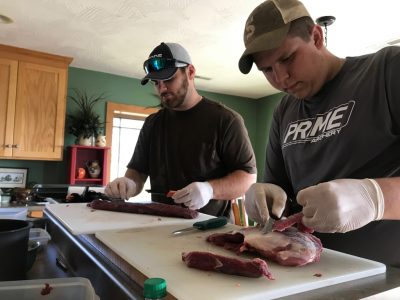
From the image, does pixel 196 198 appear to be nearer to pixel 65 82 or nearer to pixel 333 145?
pixel 333 145

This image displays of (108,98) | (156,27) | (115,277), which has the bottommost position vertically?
(115,277)

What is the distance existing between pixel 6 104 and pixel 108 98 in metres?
1.16

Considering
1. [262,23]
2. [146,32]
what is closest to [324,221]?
[262,23]

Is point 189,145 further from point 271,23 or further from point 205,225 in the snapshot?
point 271,23

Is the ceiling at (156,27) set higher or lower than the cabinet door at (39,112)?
higher

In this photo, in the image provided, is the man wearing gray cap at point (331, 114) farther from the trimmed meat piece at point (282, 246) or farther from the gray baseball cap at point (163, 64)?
the gray baseball cap at point (163, 64)

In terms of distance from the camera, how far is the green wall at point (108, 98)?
366cm

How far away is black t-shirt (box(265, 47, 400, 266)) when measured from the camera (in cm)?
91

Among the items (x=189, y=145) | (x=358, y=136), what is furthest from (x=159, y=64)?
(x=358, y=136)

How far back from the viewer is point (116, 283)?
0.70m

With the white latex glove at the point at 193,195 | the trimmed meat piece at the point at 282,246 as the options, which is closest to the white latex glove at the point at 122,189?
the white latex glove at the point at 193,195

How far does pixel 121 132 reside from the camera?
4277 mm

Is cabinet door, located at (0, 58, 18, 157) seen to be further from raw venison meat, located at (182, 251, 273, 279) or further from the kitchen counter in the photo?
raw venison meat, located at (182, 251, 273, 279)

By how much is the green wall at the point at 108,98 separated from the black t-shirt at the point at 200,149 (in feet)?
7.72
